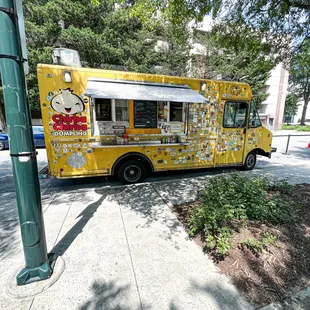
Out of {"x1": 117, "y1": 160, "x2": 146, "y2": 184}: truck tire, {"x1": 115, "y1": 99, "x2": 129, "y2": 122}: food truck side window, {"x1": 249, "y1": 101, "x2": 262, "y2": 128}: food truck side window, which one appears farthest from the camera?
{"x1": 249, "y1": 101, "x2": 262, "y2": 128}: food truck side window

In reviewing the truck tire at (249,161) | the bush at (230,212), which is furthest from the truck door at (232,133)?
the bush at (230,212)

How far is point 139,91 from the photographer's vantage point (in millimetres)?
4238

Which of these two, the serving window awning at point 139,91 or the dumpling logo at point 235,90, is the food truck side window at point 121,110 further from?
the dumpling logo at point 235,90

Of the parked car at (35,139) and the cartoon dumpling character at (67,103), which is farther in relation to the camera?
the parked car at (35,139)

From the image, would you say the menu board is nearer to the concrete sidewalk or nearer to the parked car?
the concrete sidewalk

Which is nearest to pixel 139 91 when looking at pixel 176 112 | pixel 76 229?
pixel 176 112

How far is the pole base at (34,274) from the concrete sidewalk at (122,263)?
0.15 m

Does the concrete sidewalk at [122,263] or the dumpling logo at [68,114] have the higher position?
the dumpling logo at [68,114]

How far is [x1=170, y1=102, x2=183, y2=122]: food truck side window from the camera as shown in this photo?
504 cm

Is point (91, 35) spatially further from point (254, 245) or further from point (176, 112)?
point (254, 245)

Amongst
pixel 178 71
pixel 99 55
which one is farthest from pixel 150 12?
pixel 178 71

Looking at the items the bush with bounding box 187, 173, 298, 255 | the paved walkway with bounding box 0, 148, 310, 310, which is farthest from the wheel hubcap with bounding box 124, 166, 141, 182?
the bush with bounding box 187, 173, 298, 255

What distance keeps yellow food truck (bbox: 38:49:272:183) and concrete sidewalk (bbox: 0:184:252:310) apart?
1.46m

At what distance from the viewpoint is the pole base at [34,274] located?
196 cm
